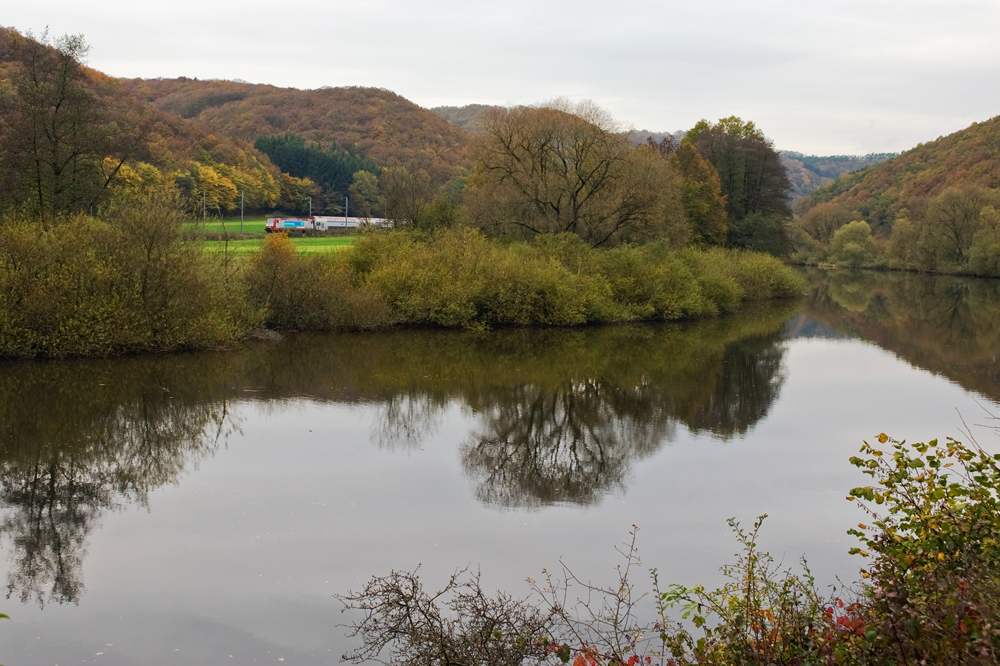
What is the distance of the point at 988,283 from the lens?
64125mm

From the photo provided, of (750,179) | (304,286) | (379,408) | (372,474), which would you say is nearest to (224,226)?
(304,286)

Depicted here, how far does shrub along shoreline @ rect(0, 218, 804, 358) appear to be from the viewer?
2184 cm

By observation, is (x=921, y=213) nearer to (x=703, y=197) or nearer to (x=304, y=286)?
(x=703, y=197)

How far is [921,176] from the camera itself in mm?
98688

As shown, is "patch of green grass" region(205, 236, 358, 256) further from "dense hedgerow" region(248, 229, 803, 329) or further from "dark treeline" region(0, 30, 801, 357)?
"dense hedgerow" region(248, 229, 803, 329)

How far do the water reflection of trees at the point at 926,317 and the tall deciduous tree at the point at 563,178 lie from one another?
34.7ft

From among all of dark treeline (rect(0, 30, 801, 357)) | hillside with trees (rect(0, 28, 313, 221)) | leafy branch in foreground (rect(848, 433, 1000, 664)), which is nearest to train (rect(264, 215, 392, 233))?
dark treeline (rect(0, 30, 801, 357))

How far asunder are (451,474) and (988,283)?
6380 centimetres

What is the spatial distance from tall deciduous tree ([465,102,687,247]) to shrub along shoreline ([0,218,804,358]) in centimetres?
170

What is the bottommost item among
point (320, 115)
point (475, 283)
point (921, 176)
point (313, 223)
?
point (475, 283)

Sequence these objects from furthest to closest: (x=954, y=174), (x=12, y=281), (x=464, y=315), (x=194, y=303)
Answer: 1. (x=954, y=174)
2. (x=464, y=315)
3. (x=194, y=303)
4. (x=12, y=281)

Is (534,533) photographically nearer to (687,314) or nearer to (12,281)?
(12,281)

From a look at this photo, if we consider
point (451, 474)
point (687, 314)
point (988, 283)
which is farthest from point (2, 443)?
point (988, 283)

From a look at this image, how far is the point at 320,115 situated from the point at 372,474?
107052mm
